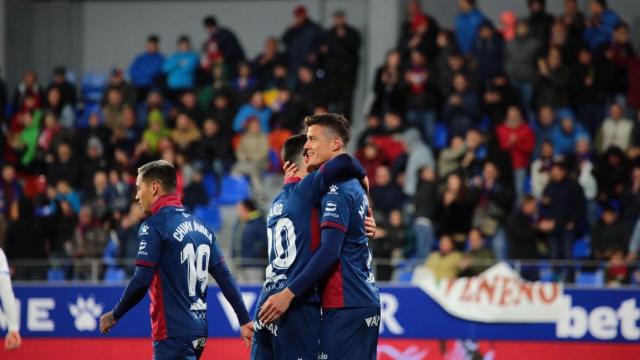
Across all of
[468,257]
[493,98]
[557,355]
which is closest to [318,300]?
[557,355]

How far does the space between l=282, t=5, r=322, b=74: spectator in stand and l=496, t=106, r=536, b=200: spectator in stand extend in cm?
444

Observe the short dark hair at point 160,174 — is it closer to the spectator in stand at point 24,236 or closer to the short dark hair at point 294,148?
the short dark hair at point 294,148

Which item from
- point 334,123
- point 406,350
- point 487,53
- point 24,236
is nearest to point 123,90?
point 24,236

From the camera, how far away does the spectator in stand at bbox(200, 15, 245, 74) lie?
2242cm

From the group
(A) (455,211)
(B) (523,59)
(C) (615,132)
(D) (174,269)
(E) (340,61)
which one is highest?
(E) (340,61)

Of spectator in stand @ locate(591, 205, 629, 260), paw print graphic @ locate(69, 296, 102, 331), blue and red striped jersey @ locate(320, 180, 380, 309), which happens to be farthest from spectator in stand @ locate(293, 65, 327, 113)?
blue and red striped jersey @ locate(320, 180, 380, 309)

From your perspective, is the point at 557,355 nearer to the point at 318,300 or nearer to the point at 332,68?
Result: the point at 318,300

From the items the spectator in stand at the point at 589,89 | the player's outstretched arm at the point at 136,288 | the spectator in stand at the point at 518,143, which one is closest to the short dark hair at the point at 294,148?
the player's outstretched arm at the point at 136,288

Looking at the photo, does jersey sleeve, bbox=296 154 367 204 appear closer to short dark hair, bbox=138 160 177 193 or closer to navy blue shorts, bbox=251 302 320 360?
navy blue shorts, bbox=251 302 320 360

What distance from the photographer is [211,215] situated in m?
19.4

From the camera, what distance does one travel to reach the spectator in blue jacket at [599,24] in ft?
65.4

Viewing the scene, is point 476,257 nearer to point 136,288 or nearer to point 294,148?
point 294,148

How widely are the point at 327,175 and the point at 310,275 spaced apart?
632mm

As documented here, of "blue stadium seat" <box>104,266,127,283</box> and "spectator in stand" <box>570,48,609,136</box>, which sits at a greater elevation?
"spectator in stand" <box>570,48,609,136</box>
